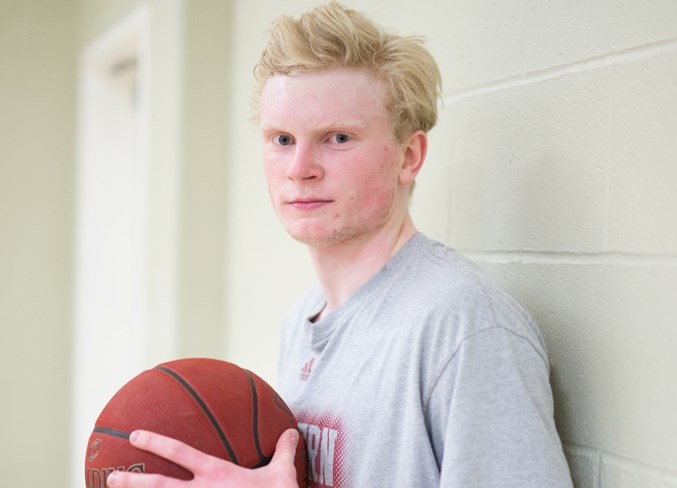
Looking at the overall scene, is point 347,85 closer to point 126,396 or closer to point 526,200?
point 526,200

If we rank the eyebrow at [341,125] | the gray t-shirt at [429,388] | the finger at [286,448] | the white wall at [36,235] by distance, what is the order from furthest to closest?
the white wall at [36,235], the eyebrow at [341,125], the finger at [286,448], the gray t-shirt at [429,388]

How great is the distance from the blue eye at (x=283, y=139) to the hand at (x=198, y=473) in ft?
1.71

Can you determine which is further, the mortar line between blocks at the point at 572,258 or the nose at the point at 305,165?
the nose at the point at 305,165

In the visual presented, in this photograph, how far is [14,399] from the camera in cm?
378

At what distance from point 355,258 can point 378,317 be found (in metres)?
0.14

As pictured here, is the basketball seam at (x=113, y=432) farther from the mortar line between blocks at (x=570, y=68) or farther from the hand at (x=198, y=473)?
the mortar line between blocks at (x=570, y=68)

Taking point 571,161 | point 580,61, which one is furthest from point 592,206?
point 580,61

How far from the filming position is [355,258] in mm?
1300

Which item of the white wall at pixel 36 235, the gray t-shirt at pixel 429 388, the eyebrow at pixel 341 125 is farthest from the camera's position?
the white wall at pixel 36 235

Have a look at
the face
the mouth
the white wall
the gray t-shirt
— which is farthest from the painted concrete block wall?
the white wall

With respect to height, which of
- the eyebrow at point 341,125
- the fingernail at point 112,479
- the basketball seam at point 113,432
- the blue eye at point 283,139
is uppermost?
the eyebrow at point 341,125

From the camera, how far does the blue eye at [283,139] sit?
1.27 metres

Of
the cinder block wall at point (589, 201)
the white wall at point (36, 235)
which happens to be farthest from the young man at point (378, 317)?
the white wall at point (36, 235)

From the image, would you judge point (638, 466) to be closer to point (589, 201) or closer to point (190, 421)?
point (589, 201)
